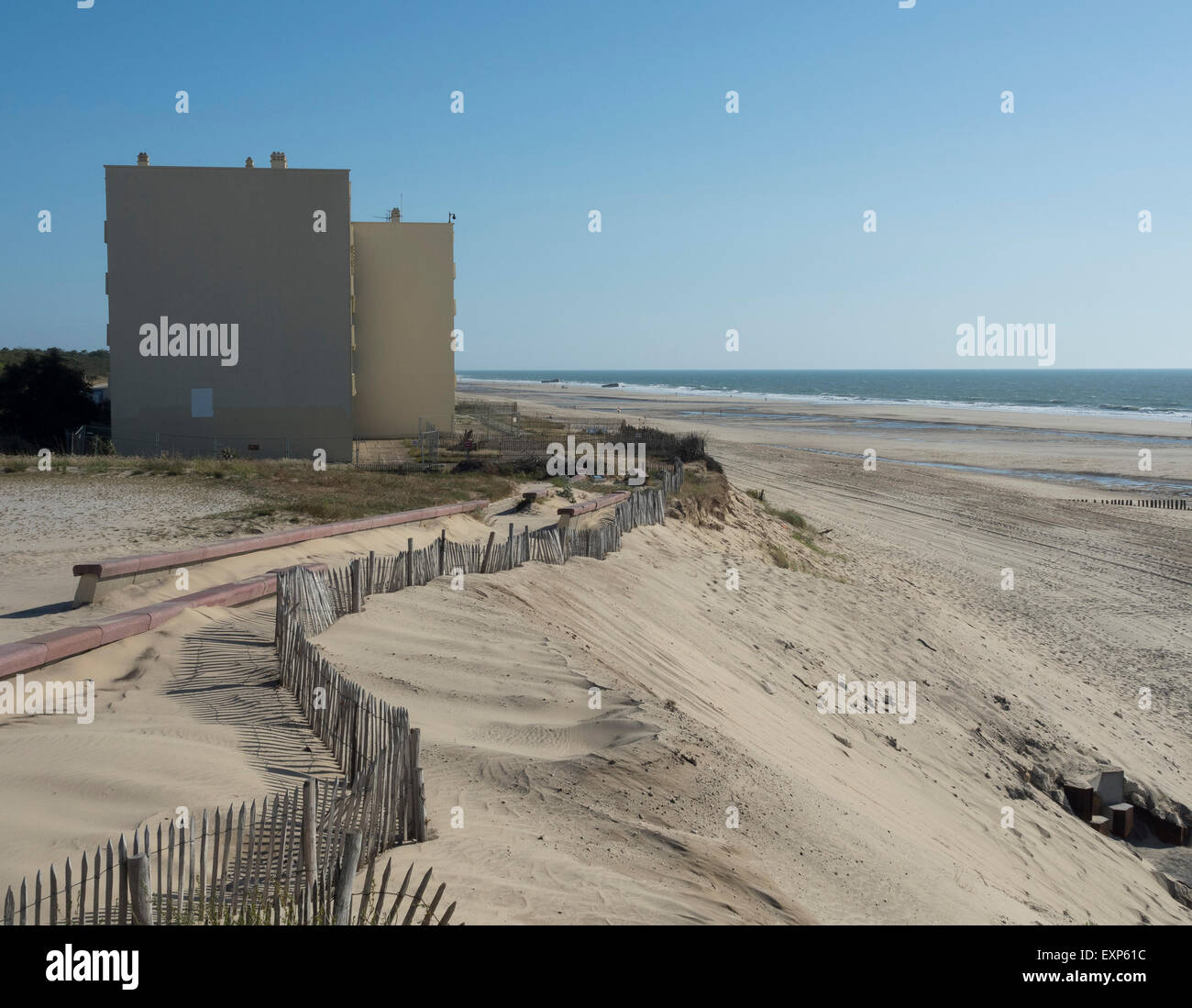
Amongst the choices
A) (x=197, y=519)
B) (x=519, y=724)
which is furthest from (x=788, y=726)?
(x=197, y=519)

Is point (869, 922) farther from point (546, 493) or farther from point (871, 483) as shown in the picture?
point (871, 483)

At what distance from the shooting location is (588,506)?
18.9 m

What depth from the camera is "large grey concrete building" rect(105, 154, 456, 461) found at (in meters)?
29.4

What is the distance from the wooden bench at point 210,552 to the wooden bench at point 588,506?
235 cm

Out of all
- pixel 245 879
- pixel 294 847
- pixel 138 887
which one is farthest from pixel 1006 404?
pixel 138 887

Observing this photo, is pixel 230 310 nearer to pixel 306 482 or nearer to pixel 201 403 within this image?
pixel 201 403

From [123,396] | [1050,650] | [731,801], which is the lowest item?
[1050,650]

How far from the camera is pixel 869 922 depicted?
18.4 feet

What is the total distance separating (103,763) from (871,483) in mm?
31514

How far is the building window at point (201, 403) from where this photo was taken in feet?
97.6

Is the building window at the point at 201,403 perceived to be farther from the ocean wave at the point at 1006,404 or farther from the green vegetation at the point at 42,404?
the ocean wave at the point at 1006,404

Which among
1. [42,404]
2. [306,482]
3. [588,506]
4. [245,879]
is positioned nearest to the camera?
[245,879]

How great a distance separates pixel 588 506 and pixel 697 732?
11.2 meters

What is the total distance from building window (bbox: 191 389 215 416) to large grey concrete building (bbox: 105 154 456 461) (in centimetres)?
3
